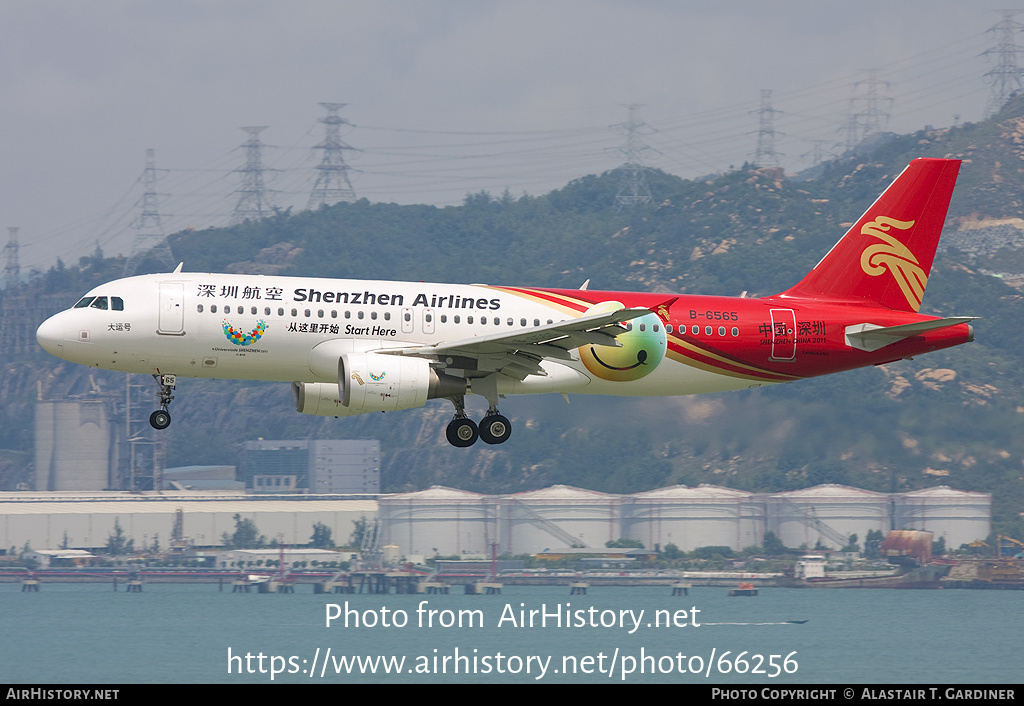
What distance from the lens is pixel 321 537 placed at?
7387 inches

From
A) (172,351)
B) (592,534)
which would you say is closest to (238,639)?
(592,534)

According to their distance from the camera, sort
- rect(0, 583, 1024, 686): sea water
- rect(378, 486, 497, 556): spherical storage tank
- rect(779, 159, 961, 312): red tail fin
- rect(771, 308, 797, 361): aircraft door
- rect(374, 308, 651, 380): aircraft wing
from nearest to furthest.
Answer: rect(374, 308, 651, 380): aircraft wing → rect(771, 308, 797, 361): aircraft door → rect(779, 159, 961, 312): red tail fin → rect(0, 583, 1024, 686): sea water → rect(378, 486, 497, 556): spherical storage tank

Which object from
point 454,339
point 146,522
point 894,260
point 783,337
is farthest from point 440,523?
point 454,339

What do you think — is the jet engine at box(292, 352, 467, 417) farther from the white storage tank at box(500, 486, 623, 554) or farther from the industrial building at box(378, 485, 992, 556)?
the white storage tank at box(500, 486, 623, 554)

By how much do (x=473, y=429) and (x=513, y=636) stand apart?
116 metres

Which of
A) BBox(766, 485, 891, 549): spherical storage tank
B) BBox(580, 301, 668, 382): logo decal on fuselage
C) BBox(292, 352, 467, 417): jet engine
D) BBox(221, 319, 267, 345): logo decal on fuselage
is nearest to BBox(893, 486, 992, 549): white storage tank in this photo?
BBox(766, 485, 891, 549): spherical storage tank

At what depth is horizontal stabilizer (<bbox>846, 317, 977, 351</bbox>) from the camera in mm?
44250

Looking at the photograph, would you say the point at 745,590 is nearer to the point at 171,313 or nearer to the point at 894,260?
the point at 894,260

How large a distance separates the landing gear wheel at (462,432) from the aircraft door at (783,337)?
33.3ft

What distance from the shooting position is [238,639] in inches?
5797

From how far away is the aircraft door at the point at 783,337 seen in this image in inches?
1758

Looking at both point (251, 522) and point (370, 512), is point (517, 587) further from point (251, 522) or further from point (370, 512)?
point (251, 522)

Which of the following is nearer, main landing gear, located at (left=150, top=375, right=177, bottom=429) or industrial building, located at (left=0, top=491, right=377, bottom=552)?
main landing gear, located at (left=150, top=375, right=177, bottom=429)

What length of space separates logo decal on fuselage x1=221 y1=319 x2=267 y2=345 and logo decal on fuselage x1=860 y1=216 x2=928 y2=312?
67.3 feet
